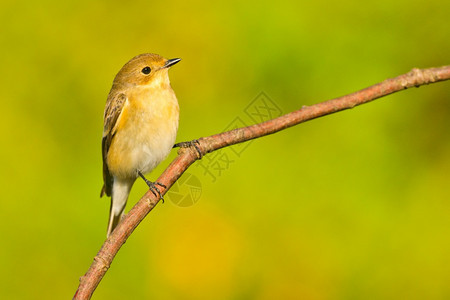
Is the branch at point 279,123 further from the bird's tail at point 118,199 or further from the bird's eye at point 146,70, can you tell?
the bird's tail at point 118,199

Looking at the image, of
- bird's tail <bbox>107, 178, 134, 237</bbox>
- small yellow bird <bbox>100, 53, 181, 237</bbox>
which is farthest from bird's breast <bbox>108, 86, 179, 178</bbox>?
bird's tail <bbox>107, 178, 134, 237</bbox>

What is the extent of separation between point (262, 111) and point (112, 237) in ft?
6.21

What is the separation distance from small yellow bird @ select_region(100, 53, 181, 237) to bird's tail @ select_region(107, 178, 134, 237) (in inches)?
11.6

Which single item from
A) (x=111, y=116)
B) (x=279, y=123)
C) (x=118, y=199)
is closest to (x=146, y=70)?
(x=111, y=116)

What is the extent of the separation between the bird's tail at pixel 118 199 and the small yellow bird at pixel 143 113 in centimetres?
29

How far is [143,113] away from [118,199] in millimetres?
715

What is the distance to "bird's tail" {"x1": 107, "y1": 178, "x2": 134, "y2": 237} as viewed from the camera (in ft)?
11.7

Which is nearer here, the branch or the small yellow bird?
the branch

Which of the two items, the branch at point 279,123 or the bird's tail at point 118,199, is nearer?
the branch at point 279,123

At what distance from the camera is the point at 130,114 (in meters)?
3.20

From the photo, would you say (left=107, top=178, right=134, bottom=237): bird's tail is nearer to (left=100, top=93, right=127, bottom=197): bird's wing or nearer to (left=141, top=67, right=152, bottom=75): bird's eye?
(left=100, top=93, right=127, bottom=197): bird's wing

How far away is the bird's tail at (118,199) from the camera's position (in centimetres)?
355

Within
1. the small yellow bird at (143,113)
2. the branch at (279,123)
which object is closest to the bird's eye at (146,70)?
the small yellow bird at (143,113)

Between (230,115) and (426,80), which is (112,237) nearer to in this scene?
(426,80)
